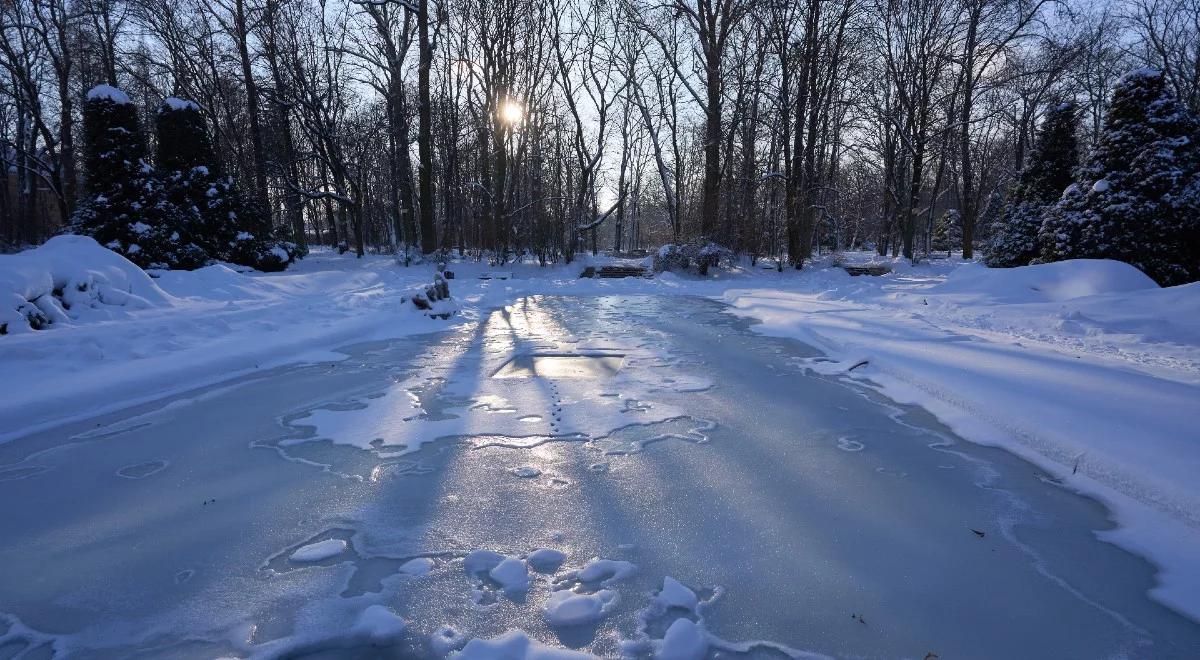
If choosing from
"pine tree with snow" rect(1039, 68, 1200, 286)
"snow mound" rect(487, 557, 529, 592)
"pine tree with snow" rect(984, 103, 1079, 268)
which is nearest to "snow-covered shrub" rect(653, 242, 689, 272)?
"pine tree with snow" rect(984, 103, 1079, 268)

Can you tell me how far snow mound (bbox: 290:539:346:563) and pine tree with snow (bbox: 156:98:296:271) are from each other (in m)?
12.6

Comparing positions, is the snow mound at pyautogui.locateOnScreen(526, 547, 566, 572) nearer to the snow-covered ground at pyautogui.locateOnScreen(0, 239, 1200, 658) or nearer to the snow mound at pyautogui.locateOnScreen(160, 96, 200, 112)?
the snow-covered ground at pyautogui.locateOnScreen(0, 239, 1200, 658)

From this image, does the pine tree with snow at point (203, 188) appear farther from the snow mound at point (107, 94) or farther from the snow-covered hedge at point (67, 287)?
the snow-covered hedge at point (67, 287)

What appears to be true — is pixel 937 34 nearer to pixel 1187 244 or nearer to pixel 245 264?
pixel 1187 244

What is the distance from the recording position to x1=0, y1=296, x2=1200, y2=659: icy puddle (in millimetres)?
1954

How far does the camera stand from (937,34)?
1702 centimetres

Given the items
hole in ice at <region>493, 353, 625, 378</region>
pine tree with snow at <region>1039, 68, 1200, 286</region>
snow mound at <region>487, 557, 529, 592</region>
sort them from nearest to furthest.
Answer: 1. snow mound at <region>487, 557, 529, 592</region>
2. hole in ice at <region>493, 353, 625, 378</region>
3. pine tree with snow at <region>1039, 68, 1200, 286</region>

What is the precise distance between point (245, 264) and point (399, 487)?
523 inches

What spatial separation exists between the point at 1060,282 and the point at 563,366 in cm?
702

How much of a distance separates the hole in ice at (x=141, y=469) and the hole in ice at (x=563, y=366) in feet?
8.80

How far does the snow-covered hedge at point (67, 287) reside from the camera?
5586 millimetres

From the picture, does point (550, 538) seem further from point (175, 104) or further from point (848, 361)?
point (175, 104)

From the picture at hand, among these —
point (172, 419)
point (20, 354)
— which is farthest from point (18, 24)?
point (172, 419)

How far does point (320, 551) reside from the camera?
8.05 feet
